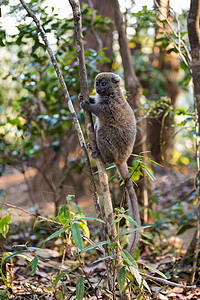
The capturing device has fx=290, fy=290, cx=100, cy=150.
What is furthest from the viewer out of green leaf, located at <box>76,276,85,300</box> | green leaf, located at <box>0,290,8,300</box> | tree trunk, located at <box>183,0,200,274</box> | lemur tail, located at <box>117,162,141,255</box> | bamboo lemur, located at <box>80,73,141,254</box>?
bamboo lemur, located at <box>80,73,141,254</box>

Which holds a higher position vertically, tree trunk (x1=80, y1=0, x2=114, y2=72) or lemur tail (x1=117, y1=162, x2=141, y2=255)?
tree trunk (x1=80, y1=0, x2=114, y2=72)

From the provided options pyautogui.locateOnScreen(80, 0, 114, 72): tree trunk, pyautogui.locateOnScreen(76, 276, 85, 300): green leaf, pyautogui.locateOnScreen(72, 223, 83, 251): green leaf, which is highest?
pyautogui.locateOnScreen(80, 0, 114, 72): tree trunk

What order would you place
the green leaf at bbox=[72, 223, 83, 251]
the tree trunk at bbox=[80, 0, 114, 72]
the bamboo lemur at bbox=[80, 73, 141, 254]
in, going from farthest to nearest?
the tree trunk at bbox=[80, 0, 114, 72] < the bamboo lemur at bbox=[80, 73, 141, 254] < the green leaf at bbox=[72, 223, 83, 251]

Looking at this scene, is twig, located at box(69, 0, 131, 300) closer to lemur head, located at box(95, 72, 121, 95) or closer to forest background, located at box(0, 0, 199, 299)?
forest background, located at box(0, 0, 199, 299)

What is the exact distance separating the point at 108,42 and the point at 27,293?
19.1 ft

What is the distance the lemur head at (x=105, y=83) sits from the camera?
4.15 meters

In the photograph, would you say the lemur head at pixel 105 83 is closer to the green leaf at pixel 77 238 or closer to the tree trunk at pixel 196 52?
the tree trunk at pixel 196 52

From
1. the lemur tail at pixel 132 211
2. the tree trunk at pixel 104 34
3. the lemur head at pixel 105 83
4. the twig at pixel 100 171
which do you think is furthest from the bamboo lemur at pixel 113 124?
the tree trunk at pixel 104 34

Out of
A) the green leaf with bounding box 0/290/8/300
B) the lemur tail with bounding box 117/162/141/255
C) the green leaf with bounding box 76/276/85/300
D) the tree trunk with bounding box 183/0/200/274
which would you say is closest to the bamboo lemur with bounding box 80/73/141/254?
the lemur tail with bounding box 117/162/141/255

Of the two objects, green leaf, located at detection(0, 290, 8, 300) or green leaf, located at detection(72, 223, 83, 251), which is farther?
green leaf, located at detection(0, 290, 8, 300)

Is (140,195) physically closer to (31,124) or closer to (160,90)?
(31,124)

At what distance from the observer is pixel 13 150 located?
19.3ft

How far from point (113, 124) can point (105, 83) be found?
24.6 inches

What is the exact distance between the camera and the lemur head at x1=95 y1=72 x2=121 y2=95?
415 cm
